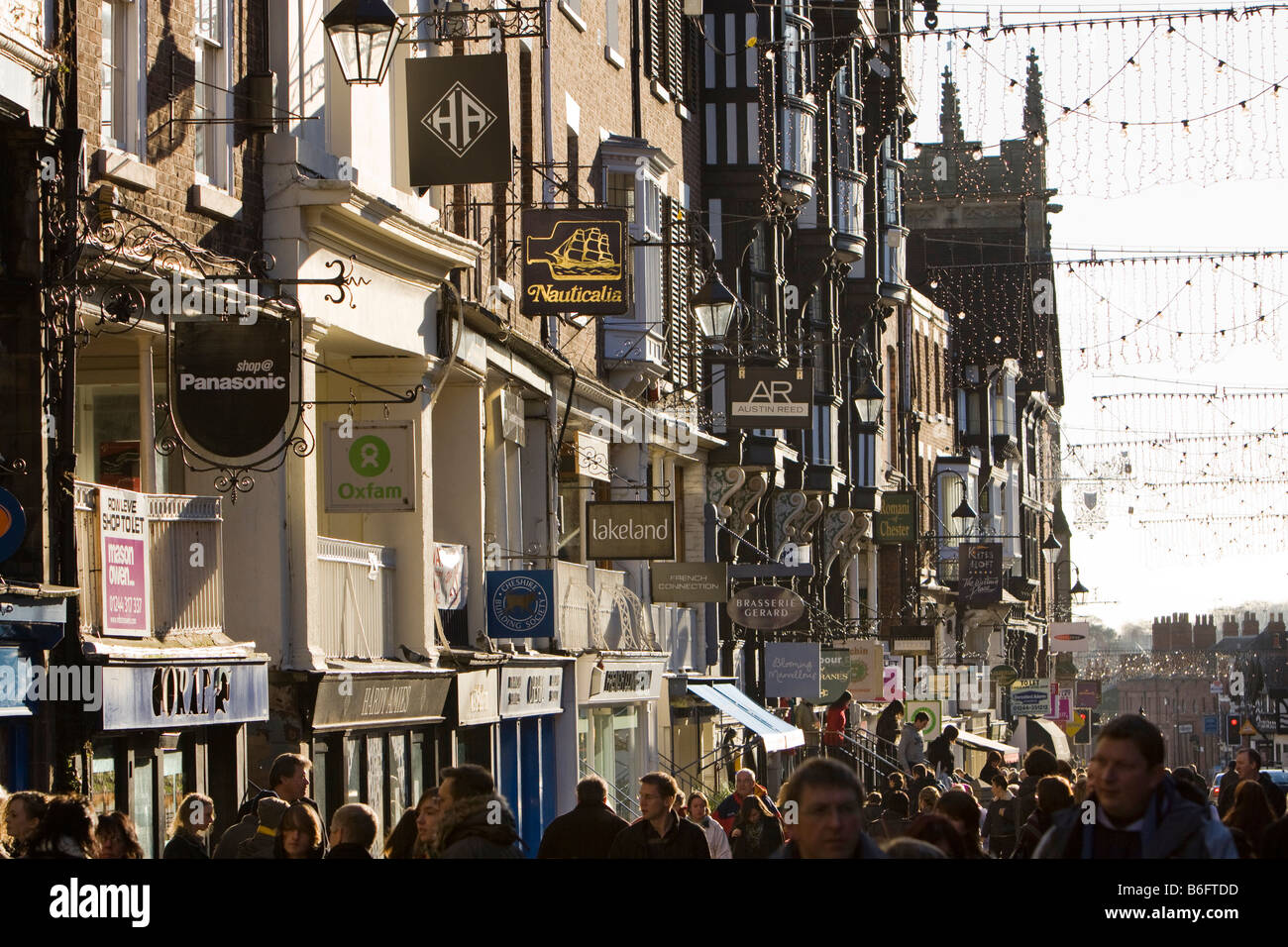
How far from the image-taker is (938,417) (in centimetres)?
6469

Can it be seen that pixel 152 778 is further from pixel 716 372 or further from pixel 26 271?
pixel 716 372

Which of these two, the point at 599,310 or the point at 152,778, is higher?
the point at 599,310

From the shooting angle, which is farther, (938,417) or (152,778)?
(938,417)

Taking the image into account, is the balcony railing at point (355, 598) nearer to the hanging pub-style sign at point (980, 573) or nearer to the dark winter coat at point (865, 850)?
the dark winter coat at point (865, 850)

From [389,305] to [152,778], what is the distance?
6313mm

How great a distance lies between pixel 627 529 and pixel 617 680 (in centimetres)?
262

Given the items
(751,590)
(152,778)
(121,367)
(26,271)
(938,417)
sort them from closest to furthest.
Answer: (26,271), (152,778), (121,367), (751,590), (938,417)

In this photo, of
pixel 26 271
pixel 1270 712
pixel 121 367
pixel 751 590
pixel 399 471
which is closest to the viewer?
pixel 26 271

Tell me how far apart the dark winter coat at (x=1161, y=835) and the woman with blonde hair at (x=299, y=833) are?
13.4 ft

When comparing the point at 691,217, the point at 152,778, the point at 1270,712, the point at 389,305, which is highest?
the point at 691,217

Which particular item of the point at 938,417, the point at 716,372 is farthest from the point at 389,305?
the point at 938,417

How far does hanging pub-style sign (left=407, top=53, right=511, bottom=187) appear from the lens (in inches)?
834

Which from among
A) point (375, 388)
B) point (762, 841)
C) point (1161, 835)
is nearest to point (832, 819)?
point (1161, 835)

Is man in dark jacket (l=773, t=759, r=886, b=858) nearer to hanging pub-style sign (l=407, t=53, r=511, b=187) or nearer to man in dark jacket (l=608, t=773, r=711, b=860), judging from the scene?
man in dark jacket (l=608, t=773, r=711, b=860)
